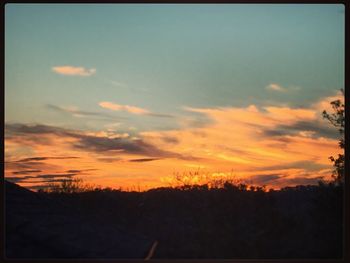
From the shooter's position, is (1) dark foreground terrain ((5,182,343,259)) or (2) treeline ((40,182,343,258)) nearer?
(1) dark foreground terrain ((5,182,343,259))

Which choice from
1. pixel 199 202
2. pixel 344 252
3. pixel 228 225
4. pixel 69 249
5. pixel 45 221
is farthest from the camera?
pixel 199 202

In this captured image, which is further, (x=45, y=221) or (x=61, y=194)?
(x=61, y=194)

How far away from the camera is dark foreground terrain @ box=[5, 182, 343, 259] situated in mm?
4676

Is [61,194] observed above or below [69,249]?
above

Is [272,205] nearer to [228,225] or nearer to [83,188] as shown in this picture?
→ [228,225]

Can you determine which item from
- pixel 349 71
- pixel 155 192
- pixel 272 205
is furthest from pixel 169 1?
pixel 272 205

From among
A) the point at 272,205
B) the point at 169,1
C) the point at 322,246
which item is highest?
the point at 169,1

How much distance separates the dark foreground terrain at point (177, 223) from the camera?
4.68 m

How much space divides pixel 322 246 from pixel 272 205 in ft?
2.39

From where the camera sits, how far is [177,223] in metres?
5.31

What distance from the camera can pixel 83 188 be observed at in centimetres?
538

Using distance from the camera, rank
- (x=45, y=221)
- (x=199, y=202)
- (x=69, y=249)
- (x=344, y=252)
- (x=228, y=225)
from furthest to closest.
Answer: (x=199, y=202) → (x=228, y=225) → (x=45, y=221) → (x=69, y=249) → (x=344, y=252)

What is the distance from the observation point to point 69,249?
455 centimetres

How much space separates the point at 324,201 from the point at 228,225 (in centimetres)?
119
